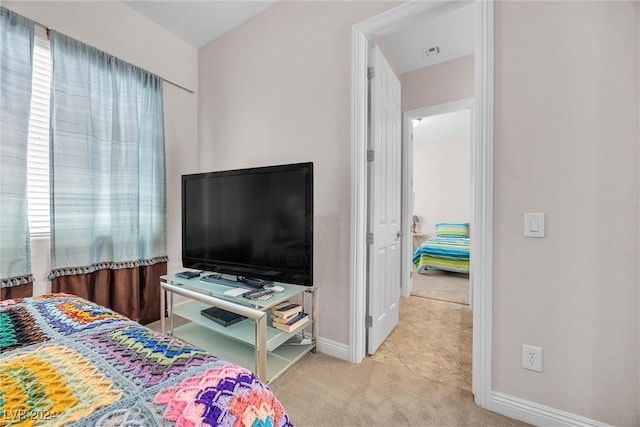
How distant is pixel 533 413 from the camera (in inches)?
53.5

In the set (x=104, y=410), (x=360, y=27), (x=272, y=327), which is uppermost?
(x=360, y=27)

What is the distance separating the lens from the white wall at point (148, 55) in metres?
1.91

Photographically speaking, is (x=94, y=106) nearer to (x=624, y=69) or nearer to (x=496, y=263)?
(x=496, y=263)

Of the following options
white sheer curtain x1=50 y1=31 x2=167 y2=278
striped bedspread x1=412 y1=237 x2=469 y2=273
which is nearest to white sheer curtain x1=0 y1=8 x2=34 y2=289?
white sheer curtain x1=50 y1=31 x2=167 y2=278

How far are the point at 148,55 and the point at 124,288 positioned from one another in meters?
2.11

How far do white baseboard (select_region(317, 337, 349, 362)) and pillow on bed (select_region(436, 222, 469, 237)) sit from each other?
4.56 meters

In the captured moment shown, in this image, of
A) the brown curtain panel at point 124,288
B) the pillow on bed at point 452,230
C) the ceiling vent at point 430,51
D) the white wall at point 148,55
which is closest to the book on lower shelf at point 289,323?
the brown curtain panel at point 124,288

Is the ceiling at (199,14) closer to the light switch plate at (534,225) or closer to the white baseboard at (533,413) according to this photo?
the light switch plate at (534,225)

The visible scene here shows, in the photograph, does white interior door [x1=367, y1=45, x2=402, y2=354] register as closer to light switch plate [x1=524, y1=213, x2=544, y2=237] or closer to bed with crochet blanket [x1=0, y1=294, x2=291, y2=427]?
light switch plate [x1=524, y1=213, x2=544, y2=237]

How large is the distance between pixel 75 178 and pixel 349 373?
7.95ft

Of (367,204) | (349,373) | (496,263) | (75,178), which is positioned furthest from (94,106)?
(496,263)

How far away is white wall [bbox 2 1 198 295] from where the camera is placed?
1913 mm

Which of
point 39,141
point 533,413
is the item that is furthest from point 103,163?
point 533,413

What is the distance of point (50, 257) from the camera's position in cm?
193
